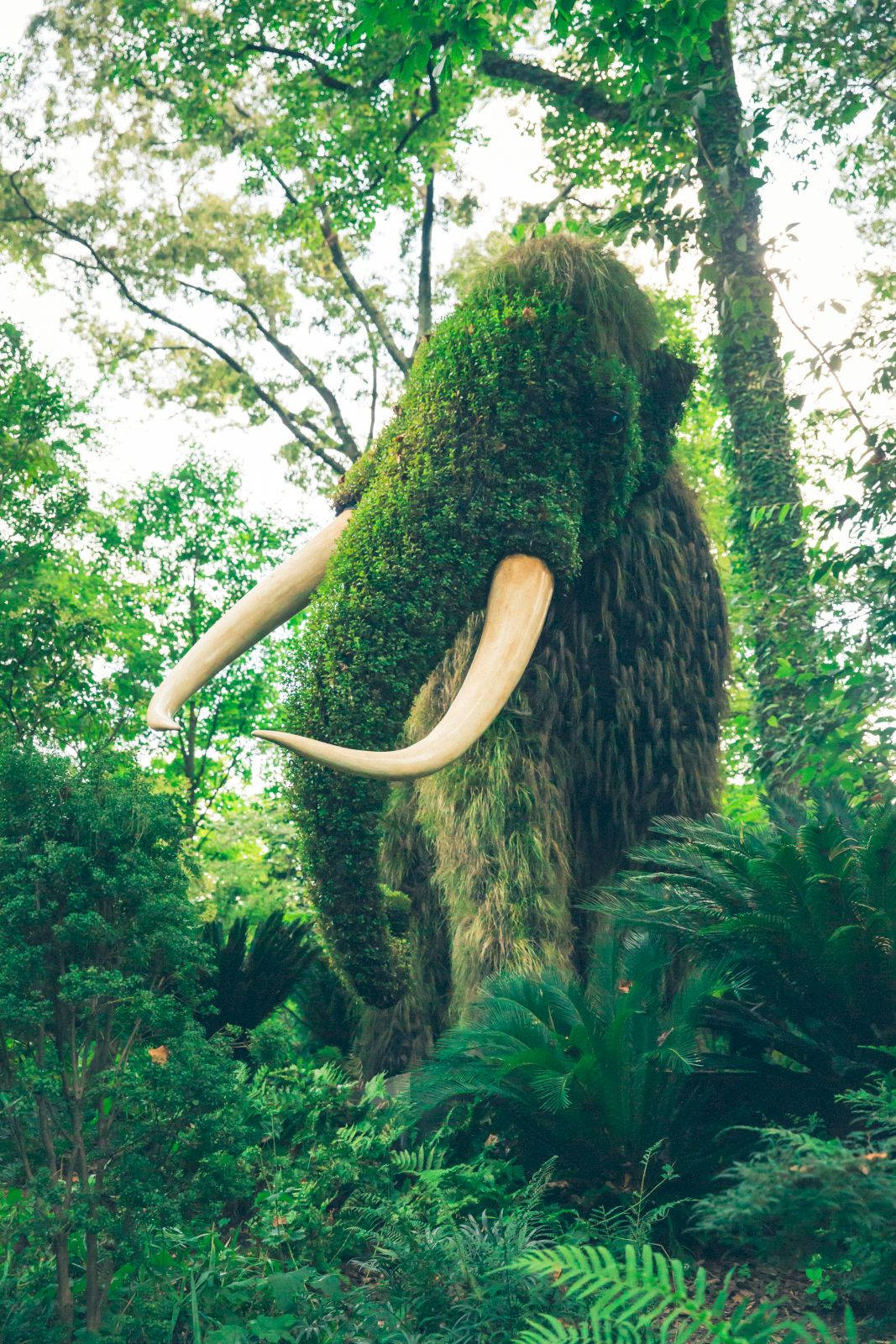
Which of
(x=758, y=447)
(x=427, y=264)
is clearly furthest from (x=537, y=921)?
(x=427, y=264)

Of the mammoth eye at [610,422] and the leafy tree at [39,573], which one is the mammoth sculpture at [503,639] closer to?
the mammoth eye at [610,422]

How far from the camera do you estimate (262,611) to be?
5008 mm

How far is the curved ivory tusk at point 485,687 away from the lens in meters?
3.75

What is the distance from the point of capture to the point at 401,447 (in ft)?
15.9

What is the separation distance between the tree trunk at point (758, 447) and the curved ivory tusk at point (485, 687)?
→ 2.76m

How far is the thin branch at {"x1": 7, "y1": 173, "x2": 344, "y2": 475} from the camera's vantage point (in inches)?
576

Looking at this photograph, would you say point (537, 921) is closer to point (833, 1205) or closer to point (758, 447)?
point (833, 1205)

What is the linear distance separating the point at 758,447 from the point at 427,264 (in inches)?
317

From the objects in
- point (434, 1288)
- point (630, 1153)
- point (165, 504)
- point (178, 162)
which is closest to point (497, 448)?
point (630, 1153)

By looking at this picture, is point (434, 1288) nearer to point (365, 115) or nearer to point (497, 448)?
point (497, 448)

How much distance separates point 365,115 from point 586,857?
33.5ft

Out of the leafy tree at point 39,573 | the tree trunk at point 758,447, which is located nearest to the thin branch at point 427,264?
the leafy tree at point 39,573

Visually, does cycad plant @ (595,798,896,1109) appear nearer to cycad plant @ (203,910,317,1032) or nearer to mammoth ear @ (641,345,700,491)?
mammoth ear @ (641,345,700,491)

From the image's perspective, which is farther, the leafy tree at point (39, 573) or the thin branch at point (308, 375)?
the thin branch at point (308, 375)
